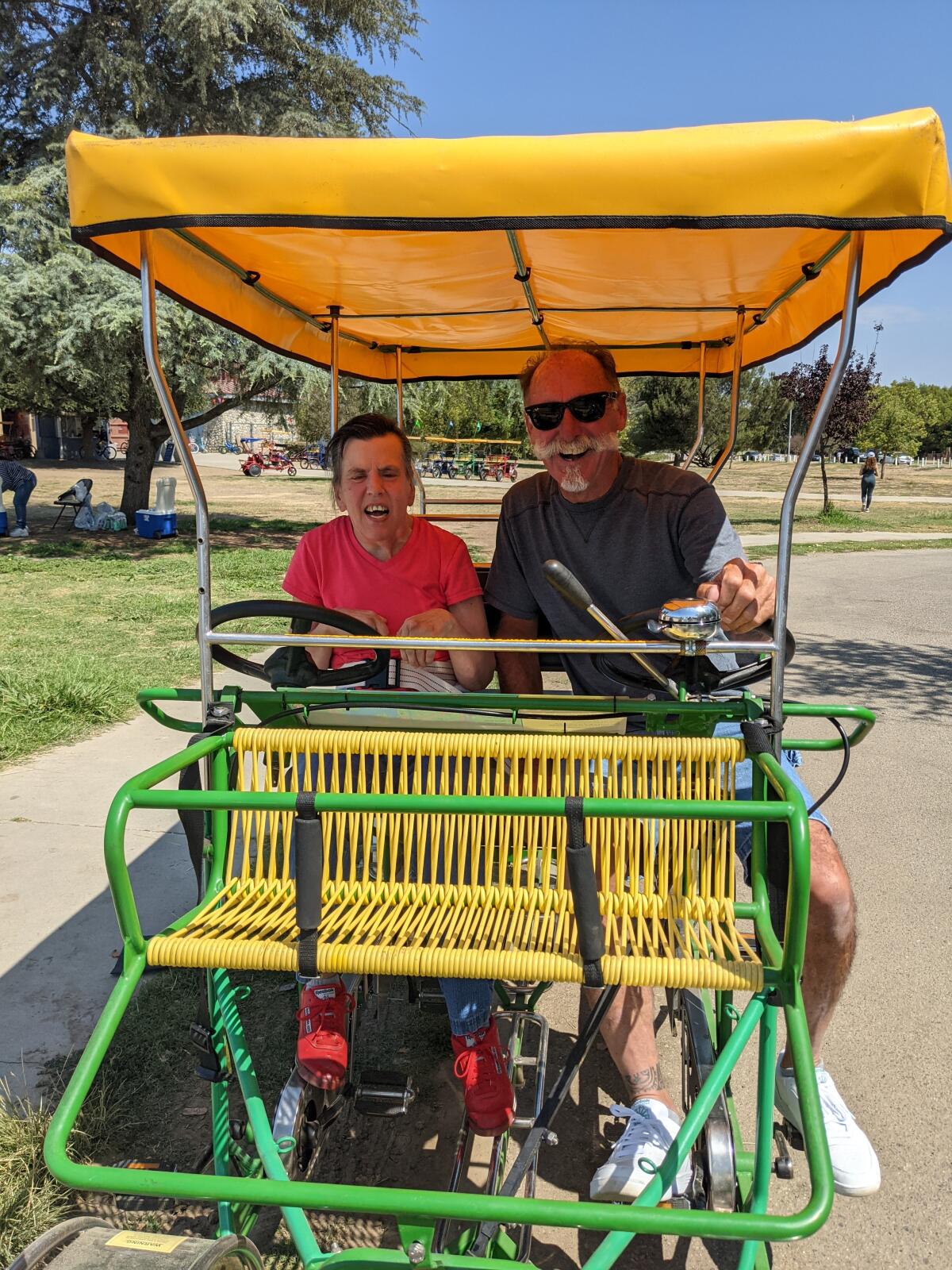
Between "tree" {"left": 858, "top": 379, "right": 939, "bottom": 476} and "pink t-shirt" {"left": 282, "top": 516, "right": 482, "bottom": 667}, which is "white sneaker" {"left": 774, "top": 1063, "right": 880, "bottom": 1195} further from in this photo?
"tree" {"left": 858, "top": 379, "right": 939, "bottom": 476}

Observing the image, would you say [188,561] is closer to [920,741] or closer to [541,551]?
[920,741]

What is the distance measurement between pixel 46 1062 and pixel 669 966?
1942 millimetres

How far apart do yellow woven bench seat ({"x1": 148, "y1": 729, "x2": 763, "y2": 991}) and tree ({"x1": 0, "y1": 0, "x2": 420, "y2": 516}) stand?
11.4 meters

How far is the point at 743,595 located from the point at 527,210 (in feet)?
3.60

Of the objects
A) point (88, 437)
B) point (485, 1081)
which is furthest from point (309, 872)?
point (88, 437)

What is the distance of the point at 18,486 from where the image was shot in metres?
15.4

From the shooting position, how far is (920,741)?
5992 mm

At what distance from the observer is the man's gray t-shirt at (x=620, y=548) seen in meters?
2.96

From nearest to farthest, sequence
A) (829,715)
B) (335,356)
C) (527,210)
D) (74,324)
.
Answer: (527,210) < (829,715) < (335,356) < (74,324)

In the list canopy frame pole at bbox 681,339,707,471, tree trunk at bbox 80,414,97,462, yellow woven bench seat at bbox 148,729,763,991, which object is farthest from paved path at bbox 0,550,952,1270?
tree trunk at bbox 80,414,97,462

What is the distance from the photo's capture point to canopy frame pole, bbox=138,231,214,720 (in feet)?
6.60

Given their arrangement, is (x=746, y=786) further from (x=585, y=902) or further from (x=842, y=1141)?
(x=585, y=902)

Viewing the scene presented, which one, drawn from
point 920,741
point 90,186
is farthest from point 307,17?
point 90,186

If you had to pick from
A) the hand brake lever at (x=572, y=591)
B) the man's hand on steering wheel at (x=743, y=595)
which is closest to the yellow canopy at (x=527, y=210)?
the hand brake lever at (x=572, y=591)
